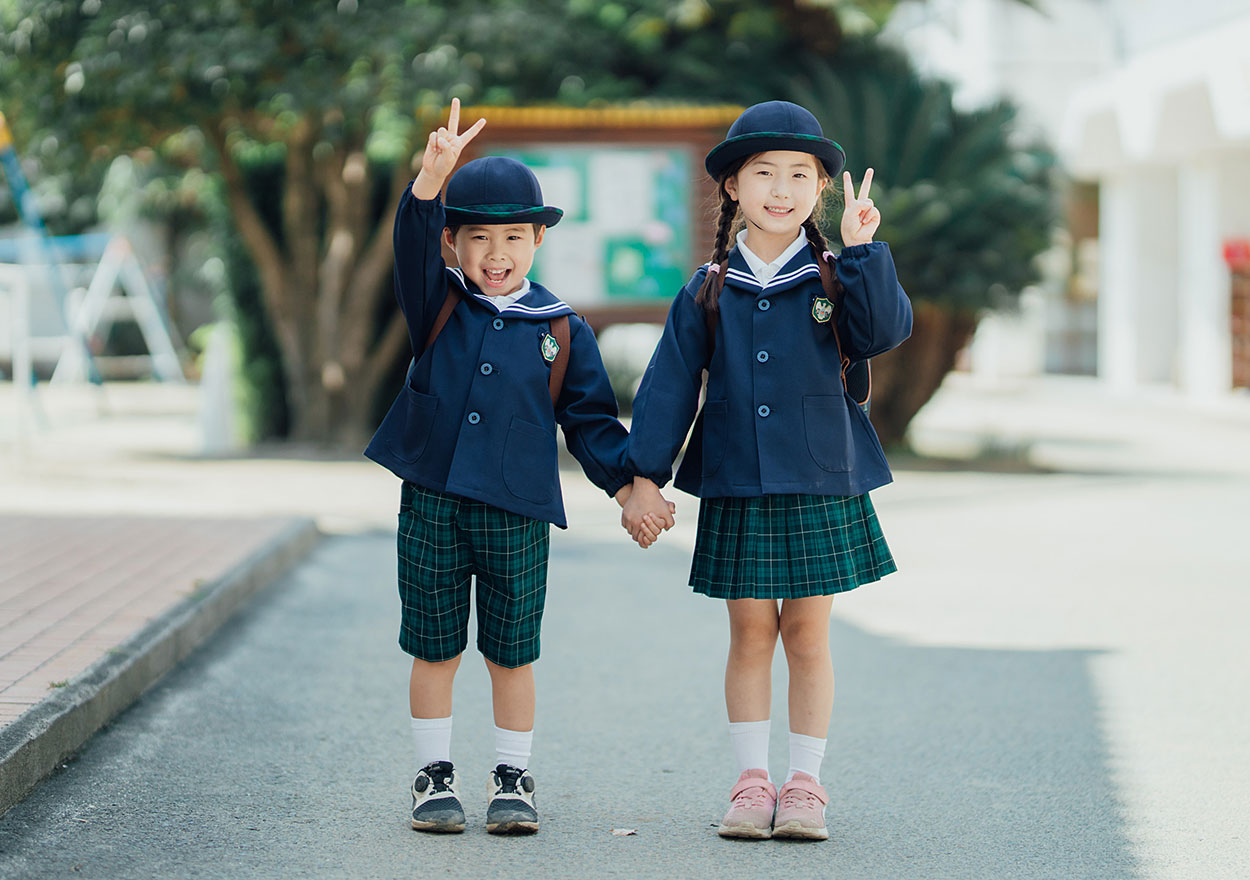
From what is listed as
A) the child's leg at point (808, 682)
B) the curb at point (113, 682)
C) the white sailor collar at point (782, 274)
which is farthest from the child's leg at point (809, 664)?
the curb at point (113, 682)

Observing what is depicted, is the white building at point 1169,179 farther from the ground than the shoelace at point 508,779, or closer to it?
farther from the ground

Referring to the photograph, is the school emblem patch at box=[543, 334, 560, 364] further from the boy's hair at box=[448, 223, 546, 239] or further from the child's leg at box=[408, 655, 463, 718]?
the child's leg at box=[408, 655, 463, 718]

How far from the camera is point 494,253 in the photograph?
3773mm

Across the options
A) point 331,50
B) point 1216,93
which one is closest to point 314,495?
point 331,50

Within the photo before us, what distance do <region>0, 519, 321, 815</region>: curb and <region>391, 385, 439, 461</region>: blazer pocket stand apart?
121cm

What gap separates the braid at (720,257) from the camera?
3807 mm

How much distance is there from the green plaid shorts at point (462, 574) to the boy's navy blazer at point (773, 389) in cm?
36

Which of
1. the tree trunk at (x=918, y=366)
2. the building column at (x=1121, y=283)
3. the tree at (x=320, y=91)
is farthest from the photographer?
the building column at (x=1121, y=283)

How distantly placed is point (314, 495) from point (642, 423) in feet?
23.1

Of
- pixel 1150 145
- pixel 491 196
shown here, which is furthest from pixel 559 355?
pixel 1150 145

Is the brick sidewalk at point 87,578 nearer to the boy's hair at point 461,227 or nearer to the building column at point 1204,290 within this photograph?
the boy's hair at point 461,227

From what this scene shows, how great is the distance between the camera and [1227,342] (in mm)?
22469

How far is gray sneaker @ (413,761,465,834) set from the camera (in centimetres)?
371

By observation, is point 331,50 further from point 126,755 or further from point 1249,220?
point 1249,220
